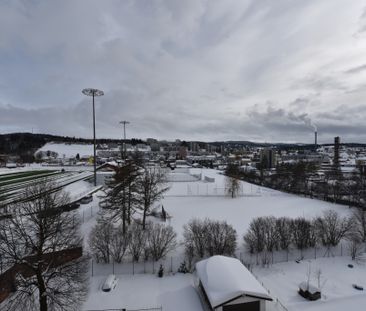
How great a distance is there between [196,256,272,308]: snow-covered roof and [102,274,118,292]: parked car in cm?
553

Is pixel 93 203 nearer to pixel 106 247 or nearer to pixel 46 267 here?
pixel 106 247

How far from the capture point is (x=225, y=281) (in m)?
13.1

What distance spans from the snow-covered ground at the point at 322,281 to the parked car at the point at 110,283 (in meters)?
9.96

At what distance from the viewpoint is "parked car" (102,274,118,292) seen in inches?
Answer: 578

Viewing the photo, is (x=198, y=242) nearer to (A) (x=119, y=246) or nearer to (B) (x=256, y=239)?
(B) (x=256, y=239)

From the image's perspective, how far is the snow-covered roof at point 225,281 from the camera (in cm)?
1222

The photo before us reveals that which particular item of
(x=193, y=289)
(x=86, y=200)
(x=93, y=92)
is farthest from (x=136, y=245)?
(x=93, y=92)

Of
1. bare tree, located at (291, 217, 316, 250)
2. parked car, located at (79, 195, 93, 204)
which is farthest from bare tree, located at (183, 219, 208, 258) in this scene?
parked car, located at (79, 195, 93, 204)

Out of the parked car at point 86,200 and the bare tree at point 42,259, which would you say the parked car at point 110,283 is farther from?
the parked car at point 86,200

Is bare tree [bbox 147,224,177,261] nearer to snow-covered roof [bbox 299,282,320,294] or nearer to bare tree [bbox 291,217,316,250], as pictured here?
snow-covered roof [bbox 299,282,320,294]

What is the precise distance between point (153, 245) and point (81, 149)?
177371 millimetres

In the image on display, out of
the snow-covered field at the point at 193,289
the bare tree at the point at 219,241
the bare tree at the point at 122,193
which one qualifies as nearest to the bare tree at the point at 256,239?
the snow-covered field at the point at 193,289

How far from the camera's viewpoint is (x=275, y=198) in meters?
39.3

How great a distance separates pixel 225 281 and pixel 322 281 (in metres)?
8.30
